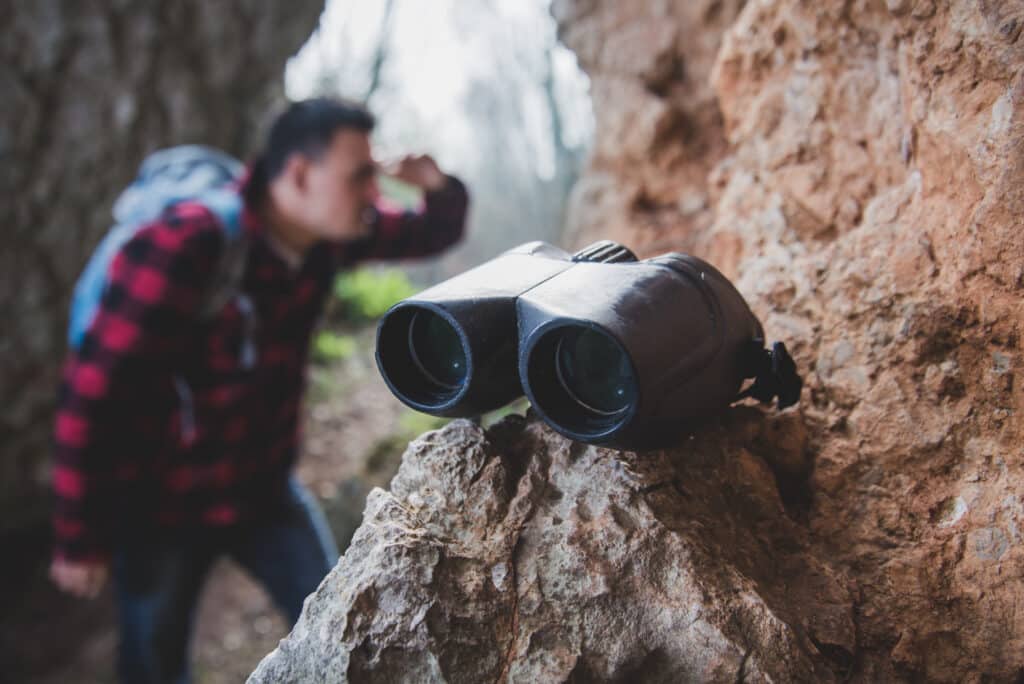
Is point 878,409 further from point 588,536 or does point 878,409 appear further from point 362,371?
point 362,371

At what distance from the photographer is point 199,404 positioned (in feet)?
8.30

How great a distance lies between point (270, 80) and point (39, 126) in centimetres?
160

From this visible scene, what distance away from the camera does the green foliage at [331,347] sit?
748 cm

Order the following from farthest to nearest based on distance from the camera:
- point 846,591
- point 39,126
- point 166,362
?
1. point 39,126
2. point 166,362
3. point 846,591

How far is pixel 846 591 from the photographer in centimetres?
122

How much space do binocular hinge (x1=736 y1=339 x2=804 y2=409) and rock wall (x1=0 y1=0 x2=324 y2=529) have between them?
453 cm

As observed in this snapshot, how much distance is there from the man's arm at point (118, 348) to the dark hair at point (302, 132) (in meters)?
0.35

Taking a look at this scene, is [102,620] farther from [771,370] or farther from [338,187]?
[771,370]

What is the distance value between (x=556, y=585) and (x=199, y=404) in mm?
1810

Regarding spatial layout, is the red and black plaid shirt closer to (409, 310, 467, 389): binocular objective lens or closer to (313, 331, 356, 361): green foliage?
(409, 310, 467, 389): binocular objective lens

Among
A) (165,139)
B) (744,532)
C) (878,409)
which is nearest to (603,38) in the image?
(878,409)

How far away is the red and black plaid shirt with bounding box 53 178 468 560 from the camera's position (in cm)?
228

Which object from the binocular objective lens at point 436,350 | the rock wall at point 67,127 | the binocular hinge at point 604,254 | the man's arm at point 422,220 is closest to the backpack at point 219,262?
the man's arm at point 422,220

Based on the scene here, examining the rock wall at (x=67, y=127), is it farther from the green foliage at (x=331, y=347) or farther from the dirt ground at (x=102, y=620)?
the green foliage at (x=331, y=347)
